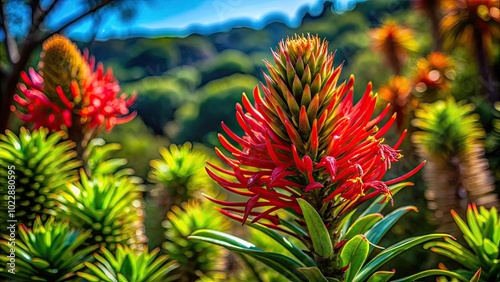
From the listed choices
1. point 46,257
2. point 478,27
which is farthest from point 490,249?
point 478,27

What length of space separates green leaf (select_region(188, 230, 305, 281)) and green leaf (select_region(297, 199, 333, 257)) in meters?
0.05

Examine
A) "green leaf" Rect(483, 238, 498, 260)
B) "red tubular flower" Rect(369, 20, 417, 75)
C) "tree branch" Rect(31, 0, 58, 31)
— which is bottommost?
"green leaf" Rect(483, 238, 498, 260)

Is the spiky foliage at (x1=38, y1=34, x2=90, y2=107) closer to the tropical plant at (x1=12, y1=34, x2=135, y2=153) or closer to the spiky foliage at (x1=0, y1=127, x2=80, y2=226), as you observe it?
the tropical plant at (x1=12, y1=34, x2=135, y2=153)

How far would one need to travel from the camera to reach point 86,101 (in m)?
1.13

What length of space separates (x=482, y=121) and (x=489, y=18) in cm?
95

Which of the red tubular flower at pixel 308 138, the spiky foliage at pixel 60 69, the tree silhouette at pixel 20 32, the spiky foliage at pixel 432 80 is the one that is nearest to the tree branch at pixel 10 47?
the tree silhouette at pixel 20 32

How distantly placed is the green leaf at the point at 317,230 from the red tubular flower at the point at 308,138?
42 millimetres

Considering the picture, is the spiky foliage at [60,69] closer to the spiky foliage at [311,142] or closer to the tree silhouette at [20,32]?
the spiky foliage at [311,142]

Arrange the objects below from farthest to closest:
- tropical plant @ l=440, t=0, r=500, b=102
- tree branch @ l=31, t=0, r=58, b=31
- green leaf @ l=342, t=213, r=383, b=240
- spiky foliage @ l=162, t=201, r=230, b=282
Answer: tree branch @ l=31, t=0, r=58, b=31, tropical plant @ l=440, t=0, r=500, b=102, spiky foliage @ l=162, t=201, r=230, b=282, green leaf @ l=342, t=213, r=383, b=240

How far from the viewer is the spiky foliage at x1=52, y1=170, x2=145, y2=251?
0.86 meters

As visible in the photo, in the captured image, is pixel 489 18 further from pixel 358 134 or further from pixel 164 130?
pixel 164 130

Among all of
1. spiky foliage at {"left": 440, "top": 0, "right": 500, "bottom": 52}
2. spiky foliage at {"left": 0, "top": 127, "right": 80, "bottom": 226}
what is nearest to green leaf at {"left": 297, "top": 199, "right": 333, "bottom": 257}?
spiky foliage at {"left": 0, "top": 127, "right": 80, "bottom": 226}

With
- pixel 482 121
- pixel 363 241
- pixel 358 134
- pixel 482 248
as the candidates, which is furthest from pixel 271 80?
pixel 482 121

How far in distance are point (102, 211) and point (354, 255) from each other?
49 centimetres
